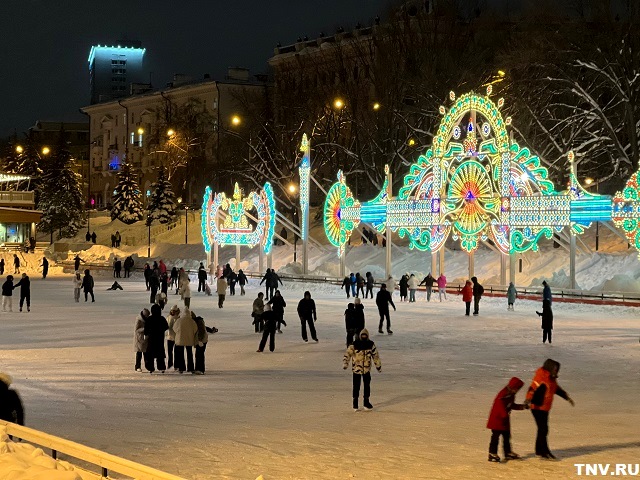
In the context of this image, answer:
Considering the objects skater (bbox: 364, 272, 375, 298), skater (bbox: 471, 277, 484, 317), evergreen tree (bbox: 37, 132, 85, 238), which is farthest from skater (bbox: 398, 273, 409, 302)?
evergreen tree (bbox: 37, 132, 85, 238)

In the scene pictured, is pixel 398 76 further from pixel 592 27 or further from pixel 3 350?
pixel 3 350

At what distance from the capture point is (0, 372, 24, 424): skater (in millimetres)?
10734

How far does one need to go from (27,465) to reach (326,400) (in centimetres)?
795

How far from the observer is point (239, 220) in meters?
50.2

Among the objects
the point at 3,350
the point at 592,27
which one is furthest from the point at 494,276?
the point at 3,350

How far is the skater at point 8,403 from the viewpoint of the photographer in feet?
35.2

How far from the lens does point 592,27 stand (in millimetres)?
44562

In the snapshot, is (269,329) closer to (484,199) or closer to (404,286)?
(404,286)

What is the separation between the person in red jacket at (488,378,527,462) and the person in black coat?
836 cm

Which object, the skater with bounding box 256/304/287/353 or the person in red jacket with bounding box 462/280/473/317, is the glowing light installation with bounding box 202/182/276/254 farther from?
the skater with bounding box 256/304/287/353

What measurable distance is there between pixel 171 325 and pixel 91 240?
217 ft

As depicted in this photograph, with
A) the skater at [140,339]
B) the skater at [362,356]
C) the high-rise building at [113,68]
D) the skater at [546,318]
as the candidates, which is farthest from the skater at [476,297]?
the high-rise building at [113,68]

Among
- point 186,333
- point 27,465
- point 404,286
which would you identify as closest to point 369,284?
point 404,286

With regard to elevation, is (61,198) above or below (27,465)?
above
